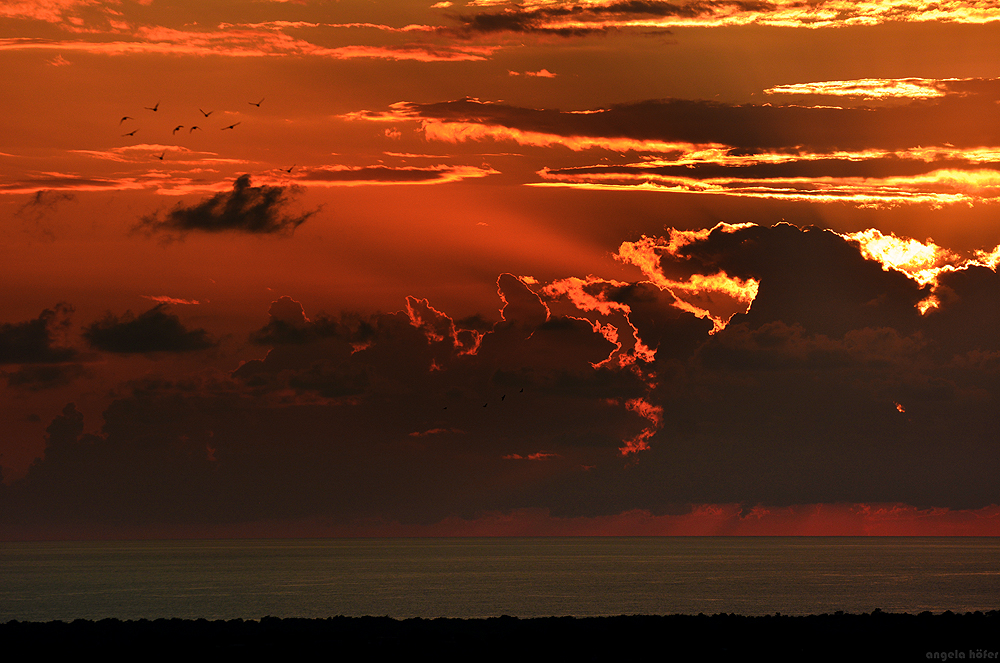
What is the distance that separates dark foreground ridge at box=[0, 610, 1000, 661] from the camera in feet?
191

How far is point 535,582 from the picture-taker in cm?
17550

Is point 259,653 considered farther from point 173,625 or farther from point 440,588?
point 440,588

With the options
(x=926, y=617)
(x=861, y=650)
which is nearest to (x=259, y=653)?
(x=861, y=650)

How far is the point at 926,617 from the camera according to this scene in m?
73.3

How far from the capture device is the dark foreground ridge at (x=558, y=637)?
58125 mm

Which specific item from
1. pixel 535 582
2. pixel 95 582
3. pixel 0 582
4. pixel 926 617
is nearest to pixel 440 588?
pixel 535 582

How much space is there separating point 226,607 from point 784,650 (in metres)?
82.7

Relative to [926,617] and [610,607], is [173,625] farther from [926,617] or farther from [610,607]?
[610,607]

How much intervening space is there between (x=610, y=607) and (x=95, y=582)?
109652mm

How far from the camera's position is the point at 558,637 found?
6162 cm

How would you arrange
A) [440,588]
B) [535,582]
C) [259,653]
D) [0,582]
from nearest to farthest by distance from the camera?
[259,653] < [440,588] < [535,582] < [0,582]

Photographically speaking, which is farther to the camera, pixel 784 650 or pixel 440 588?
pixel 440 588

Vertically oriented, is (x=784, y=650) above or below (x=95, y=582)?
below

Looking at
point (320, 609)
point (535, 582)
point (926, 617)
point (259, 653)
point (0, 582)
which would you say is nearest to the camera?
point (259, 653)
